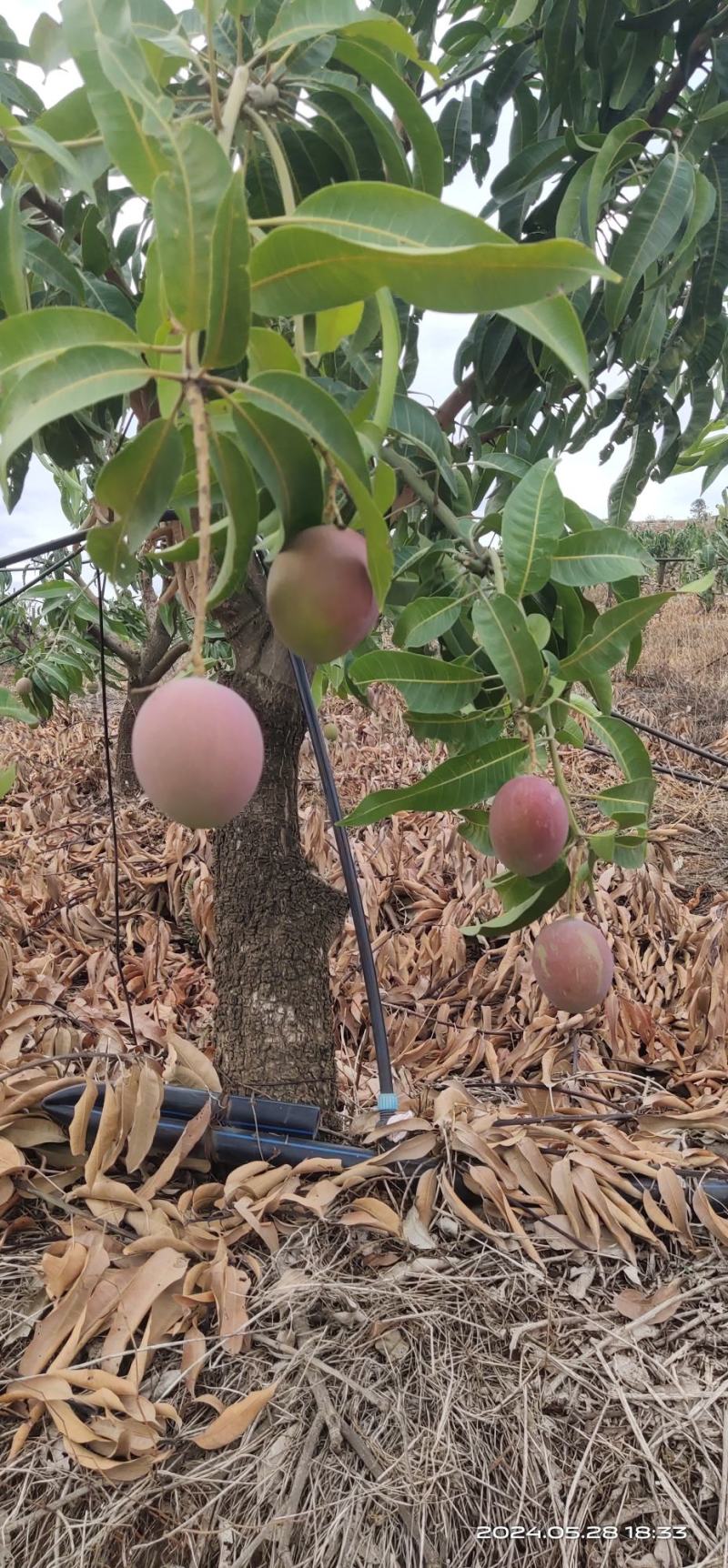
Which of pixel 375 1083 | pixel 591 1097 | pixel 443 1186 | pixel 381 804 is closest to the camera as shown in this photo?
pixel 381 804

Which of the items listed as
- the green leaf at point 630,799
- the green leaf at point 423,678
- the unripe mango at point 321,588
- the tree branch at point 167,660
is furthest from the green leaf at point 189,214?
the tree branch at point 167,660

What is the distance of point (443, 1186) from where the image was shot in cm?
108

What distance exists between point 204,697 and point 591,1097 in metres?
1.02

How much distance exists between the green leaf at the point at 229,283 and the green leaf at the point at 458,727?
43 centimetres

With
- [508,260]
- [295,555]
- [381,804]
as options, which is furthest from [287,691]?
[508,260]

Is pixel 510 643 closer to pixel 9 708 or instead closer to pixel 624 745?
pixel 624 745

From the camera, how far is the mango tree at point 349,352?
403mm

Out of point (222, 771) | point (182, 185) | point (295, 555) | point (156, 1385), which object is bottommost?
point (156, 1385)

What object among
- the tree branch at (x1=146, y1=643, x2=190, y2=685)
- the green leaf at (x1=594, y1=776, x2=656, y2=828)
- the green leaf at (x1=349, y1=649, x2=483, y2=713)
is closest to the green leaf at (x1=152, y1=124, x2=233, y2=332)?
the green leaf at (x1=349, y1=649, x2=483, y2=713)

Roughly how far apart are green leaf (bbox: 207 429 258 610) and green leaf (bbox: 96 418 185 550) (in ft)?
0.08

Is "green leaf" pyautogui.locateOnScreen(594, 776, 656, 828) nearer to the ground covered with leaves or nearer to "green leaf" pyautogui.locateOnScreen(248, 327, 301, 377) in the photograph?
the ground covered with leaves

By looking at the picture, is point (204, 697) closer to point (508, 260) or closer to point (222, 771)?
point (222, 771)

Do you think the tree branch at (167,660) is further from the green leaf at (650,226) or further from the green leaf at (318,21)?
the green leaf at (318,21)

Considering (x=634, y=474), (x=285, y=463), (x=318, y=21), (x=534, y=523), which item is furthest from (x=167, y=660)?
(x=285, y=463)
